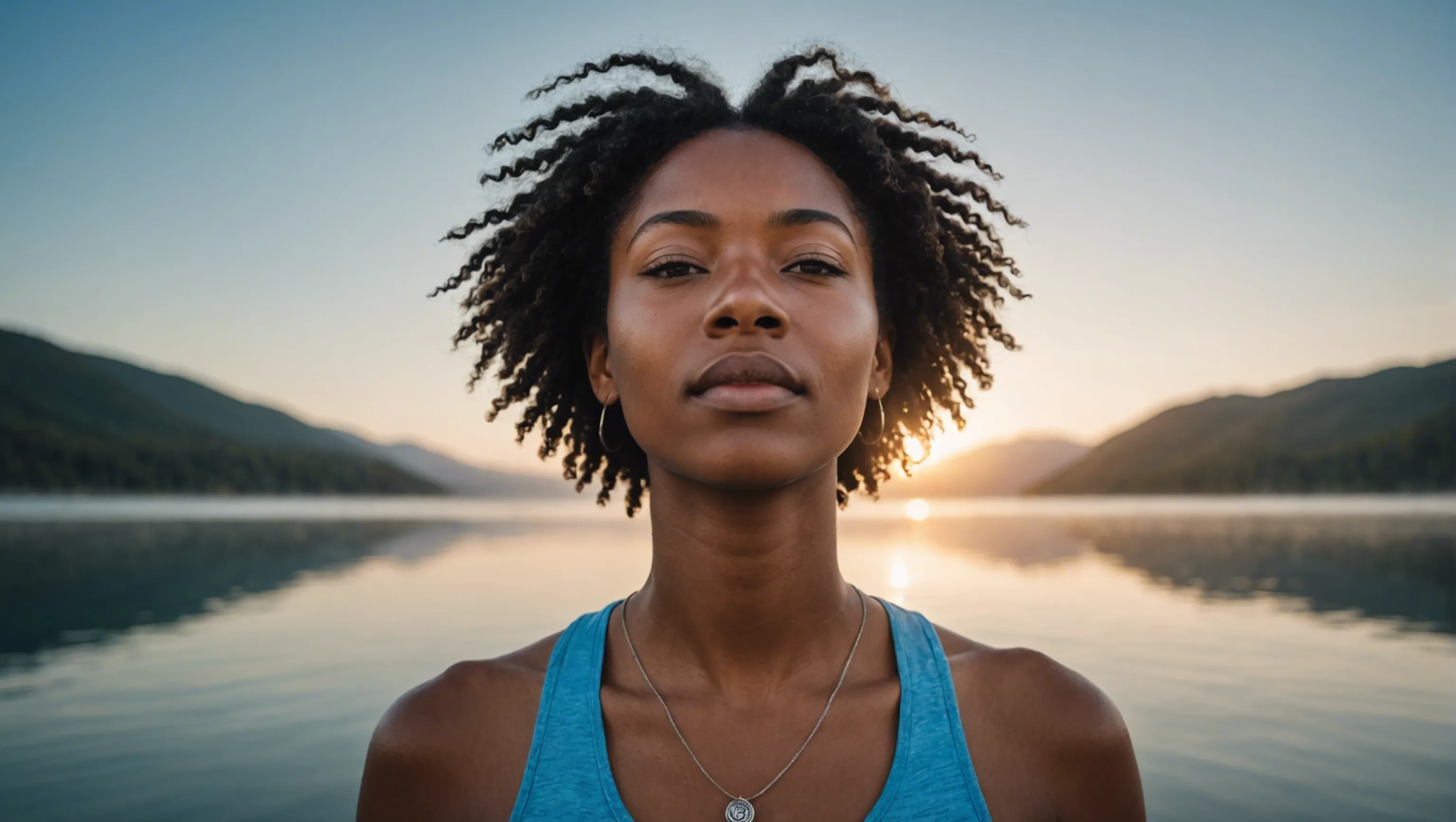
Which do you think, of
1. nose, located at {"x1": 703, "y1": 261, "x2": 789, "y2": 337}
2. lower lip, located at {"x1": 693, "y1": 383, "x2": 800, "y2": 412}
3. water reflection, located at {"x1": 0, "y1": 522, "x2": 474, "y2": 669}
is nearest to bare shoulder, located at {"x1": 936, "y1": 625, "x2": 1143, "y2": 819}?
lower lip, located at {"x1": 693, "y1": 383, "x2": 800, "y2": 412}

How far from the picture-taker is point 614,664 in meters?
3.39

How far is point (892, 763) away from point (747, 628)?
0.67 metres

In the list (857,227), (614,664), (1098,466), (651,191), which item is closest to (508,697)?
(614,664)

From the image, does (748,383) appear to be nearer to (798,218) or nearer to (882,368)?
(798,218)

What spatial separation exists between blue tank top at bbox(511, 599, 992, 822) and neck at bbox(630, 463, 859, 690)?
318mm

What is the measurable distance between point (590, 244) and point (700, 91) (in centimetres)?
89

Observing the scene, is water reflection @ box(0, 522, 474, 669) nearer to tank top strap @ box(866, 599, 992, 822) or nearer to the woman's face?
the woman's face

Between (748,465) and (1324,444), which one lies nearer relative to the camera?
Answer: (748,465)

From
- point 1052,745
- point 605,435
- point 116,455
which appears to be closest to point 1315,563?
point 1052,745

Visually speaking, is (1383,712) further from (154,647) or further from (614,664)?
(154,647)

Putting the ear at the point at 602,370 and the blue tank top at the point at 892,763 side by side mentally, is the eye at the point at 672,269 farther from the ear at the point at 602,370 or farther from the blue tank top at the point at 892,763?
the blue tank top at the point at 892,763

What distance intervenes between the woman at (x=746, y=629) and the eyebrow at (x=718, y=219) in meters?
0.01

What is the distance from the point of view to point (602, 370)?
3984 mm

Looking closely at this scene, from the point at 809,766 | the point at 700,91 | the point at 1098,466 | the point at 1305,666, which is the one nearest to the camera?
the point at 809,766
